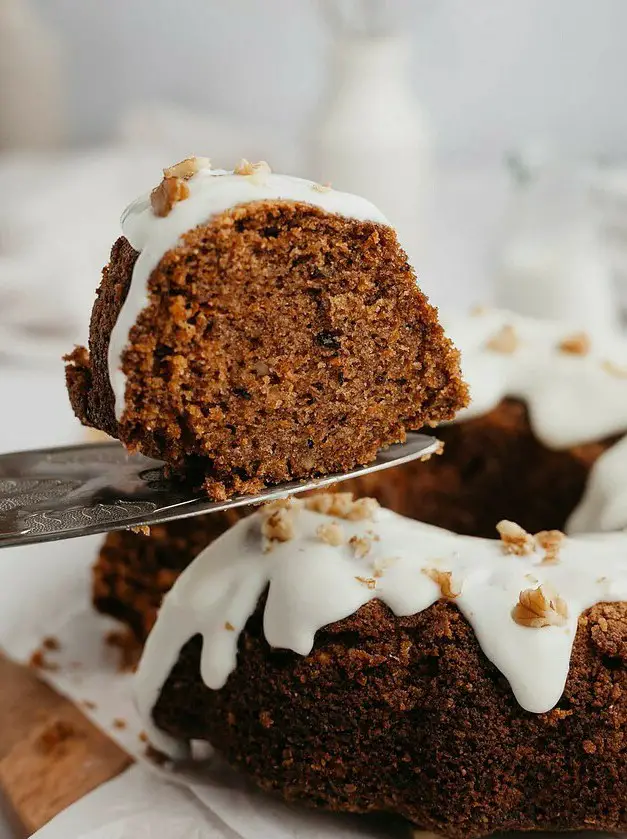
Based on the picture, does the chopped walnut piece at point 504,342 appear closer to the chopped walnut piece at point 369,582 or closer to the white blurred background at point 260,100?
the chopped walnut piece at point 369,582

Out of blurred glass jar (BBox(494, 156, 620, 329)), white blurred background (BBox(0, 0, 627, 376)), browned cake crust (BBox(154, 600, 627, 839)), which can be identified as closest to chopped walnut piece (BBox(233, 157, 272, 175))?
browned cake crust (BBox(154, 600, 627, 839))

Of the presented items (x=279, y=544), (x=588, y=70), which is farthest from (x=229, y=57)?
(x=279, y=544)

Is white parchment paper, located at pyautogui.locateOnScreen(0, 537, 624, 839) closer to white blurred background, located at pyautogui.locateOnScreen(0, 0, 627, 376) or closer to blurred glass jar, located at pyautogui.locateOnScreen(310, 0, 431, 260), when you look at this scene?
blurred glass jar, located at pyautogui.locateOnScreen(310, 0, 431, 260)

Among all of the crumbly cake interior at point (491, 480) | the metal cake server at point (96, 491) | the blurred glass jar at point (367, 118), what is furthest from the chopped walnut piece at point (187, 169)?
the blurred glass jar at point (367, 118)

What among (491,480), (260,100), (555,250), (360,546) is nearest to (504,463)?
(491,480)

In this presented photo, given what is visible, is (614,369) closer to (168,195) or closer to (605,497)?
(605,497)

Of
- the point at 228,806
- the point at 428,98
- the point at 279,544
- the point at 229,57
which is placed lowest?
the point at 228,806

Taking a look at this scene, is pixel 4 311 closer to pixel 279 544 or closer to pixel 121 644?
pixel 121 644
